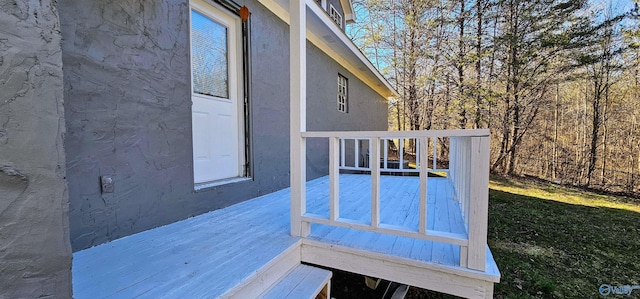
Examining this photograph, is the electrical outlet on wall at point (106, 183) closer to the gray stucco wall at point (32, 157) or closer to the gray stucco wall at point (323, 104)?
the gray stucco wall at point (32, 157)

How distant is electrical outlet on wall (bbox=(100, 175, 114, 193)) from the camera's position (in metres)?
2.00

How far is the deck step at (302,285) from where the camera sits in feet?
5.52

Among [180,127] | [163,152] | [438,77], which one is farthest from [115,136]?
[438,77]

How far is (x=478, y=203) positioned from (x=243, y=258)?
141 cm

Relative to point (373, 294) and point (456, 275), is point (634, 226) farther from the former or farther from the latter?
point (456, 275)

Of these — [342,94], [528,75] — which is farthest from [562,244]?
[528,75]

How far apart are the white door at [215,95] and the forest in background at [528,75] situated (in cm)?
912

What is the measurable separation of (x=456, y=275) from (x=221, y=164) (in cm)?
243

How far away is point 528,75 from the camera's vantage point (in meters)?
9.29

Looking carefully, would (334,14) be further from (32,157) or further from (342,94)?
(32,157)

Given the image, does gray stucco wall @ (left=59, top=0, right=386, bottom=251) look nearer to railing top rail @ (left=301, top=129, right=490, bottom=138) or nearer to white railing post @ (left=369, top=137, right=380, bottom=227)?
railing top rail @ (left=301, top=129, right=490, bottom=138)

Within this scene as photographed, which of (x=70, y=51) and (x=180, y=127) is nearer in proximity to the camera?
(x=70, y=51)

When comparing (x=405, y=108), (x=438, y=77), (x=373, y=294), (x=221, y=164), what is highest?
(x=438, y=77)

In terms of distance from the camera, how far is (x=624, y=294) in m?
2.68
